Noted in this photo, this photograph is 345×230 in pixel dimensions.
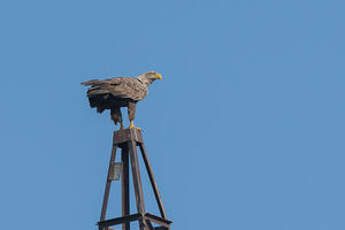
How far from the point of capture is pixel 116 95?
2808 centimetres

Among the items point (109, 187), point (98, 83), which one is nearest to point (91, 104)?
point (98, 83)

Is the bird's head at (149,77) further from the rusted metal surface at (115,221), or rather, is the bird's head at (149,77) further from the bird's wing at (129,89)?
the rusted metal surface at (115,221)

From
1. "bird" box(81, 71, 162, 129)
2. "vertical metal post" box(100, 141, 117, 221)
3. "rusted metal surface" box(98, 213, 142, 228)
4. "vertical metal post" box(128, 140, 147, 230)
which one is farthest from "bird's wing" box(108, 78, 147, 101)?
"rusted metal surface" box(98, 213, 142, 228)

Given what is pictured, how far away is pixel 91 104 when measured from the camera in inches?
1116

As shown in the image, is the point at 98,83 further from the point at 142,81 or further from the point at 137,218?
the point at 137,218

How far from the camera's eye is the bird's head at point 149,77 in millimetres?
30203

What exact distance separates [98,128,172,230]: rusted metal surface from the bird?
54 centimetres

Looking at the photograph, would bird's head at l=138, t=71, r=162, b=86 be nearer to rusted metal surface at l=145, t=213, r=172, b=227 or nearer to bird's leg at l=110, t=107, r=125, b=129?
bird's leg at l=110, t=107, r=125, b=129

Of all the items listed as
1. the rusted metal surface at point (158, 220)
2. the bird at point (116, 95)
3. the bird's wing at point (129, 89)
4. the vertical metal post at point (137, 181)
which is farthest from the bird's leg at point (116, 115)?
the rusted metal surface at point (158, 220)

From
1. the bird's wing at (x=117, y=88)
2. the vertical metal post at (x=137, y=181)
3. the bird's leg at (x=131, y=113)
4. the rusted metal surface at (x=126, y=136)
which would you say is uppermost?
the bird's wing at (x=117, y=88)

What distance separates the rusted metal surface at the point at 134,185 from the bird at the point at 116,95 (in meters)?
0.54

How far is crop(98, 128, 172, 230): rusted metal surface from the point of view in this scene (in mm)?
26667

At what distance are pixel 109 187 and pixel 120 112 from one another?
8.21 feet

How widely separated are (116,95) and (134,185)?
280 centimetres
